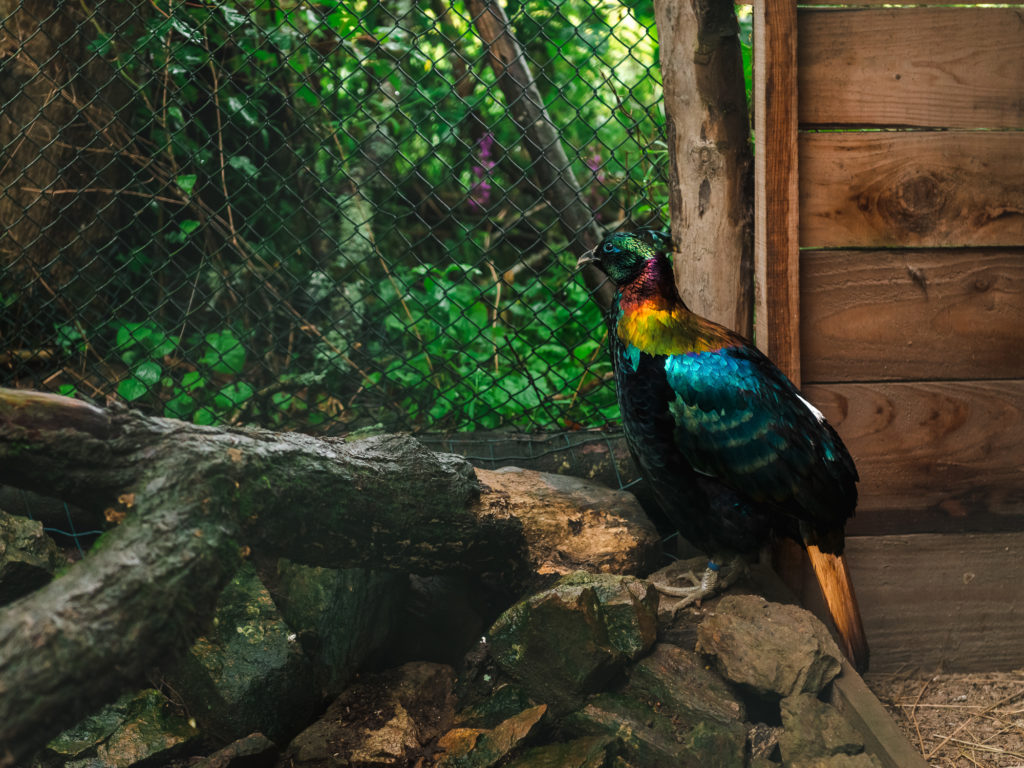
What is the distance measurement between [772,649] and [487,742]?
2.37 feet

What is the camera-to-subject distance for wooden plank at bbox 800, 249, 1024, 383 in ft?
A: 7.69

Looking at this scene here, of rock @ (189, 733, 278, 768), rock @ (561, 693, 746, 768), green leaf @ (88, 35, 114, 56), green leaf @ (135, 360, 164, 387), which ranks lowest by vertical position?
rock @ (561, 693, 746, 768)

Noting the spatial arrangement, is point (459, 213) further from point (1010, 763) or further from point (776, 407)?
point (1010, 763)

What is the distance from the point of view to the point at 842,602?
93.6 inches

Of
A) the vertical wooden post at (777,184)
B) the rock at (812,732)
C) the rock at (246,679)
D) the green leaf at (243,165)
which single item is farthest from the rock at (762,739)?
the green leaf at (243,165)

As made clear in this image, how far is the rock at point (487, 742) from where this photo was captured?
181 centimetres

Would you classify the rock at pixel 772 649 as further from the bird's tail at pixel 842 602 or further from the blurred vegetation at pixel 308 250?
the blurred vegetation at pixel 308 250

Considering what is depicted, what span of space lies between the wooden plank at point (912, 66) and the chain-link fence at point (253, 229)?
32.5 inches

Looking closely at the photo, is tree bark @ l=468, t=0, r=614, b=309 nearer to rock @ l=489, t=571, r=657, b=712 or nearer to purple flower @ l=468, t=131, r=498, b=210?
purple flower @ l=468, t=131, r=498, b=210

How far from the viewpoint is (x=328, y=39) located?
3.77 meters

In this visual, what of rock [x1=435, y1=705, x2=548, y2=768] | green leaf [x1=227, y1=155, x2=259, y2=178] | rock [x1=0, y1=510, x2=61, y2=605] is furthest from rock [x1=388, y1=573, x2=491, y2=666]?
green leaf [x1=227, y1=155, x2=259, y2=178]

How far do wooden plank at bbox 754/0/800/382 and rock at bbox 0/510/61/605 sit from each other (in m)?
2.10

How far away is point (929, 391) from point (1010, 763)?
0.97m

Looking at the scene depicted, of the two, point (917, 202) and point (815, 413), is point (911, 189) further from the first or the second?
point (815, 413)
